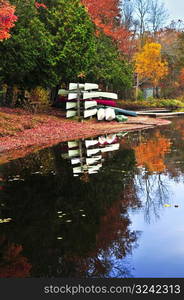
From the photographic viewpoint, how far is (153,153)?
14625 millimetres

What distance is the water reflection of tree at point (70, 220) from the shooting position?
5.28 metres

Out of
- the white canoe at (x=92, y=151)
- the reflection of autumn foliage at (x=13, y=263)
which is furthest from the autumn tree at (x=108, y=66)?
the reflection of autumn foliage at (x=13, y=263)

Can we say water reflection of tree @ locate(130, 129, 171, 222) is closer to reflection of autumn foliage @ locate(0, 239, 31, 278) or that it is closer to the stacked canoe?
reflection of autumn foliage @ locate(0, 239, 31, 278)

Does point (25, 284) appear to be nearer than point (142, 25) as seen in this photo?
Yes

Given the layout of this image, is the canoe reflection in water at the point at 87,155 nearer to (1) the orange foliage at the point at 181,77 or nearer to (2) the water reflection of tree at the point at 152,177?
(2) the water reflection of tree at the point at 152,177

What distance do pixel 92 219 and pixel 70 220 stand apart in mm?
370

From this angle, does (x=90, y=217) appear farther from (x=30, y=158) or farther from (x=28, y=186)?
(x=30, y=158)

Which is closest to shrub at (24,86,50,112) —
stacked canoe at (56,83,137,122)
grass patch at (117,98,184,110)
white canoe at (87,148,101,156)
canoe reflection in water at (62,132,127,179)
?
stacked canoe at (56,83,137,122)

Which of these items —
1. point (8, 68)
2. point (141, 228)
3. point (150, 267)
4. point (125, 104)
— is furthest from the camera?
point (125, 104)

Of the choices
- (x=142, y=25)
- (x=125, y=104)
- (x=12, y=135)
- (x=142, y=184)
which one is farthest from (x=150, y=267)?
(x=142, y=25)

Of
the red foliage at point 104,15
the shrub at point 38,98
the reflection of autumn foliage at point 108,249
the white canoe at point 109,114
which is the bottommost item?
the reflection of autumn foliage at point 108,249

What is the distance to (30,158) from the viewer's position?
13750mm

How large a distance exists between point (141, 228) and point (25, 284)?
2.32 m

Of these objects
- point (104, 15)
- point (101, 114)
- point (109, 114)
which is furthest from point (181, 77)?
point (101, 114)
